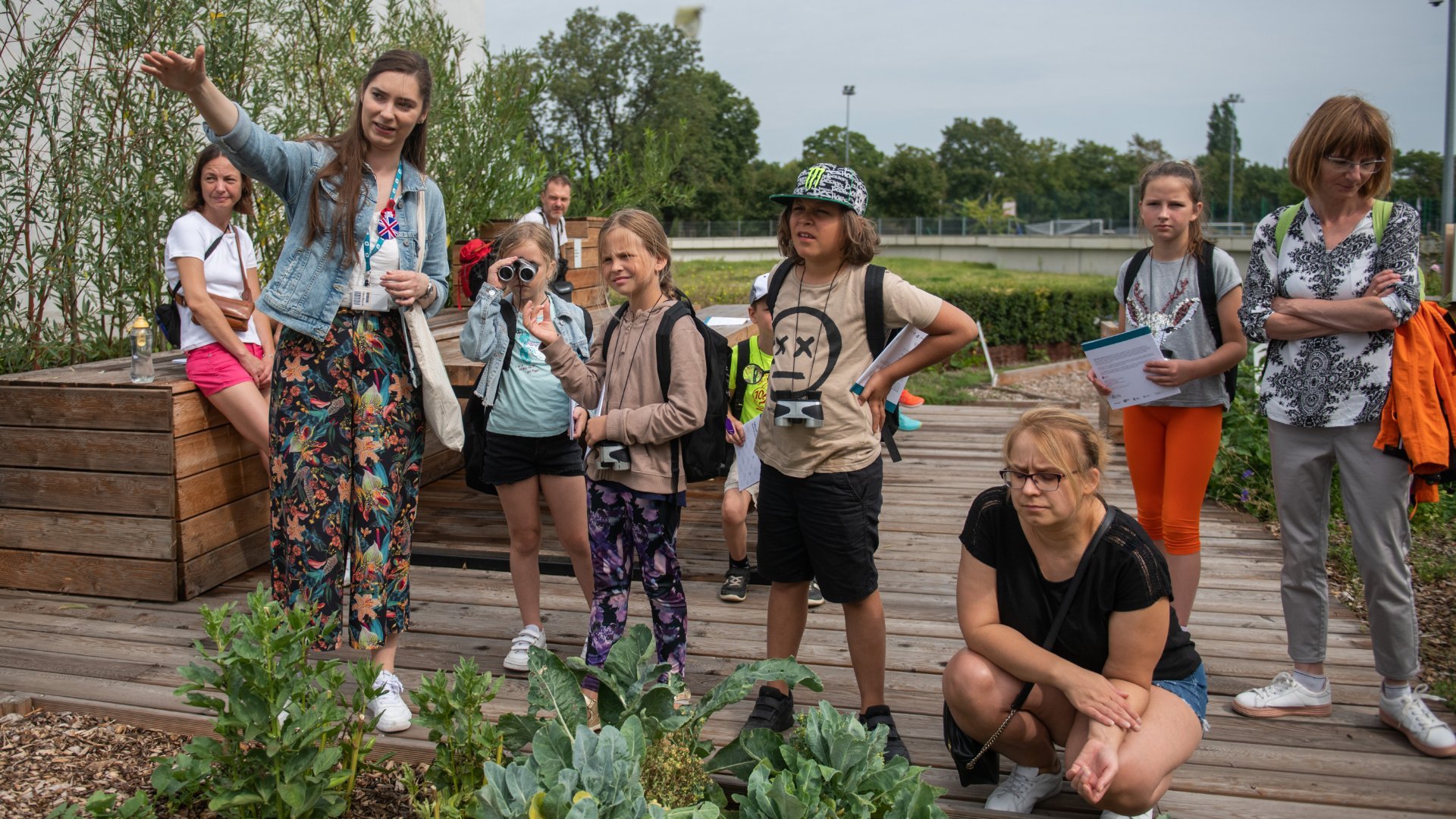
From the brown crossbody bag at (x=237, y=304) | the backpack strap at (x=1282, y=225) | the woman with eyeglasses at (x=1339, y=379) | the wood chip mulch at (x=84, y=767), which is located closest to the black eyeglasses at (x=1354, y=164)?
the woman with eyeglasses at (x=1339, y=379)

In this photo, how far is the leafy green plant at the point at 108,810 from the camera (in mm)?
2291

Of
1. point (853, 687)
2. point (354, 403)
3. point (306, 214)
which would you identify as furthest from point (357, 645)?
point (853, 687)

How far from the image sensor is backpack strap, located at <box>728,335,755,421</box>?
462 cm

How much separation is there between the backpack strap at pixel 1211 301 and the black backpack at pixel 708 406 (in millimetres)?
1572

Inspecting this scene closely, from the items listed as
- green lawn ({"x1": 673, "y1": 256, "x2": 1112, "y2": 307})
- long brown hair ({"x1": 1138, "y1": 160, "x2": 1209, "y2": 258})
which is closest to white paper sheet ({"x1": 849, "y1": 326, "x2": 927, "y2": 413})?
long brown hair ({"x1": 1138, "y1": 160, "x2": 1209, "y2": 258})

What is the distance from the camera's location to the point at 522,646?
12.3 ft

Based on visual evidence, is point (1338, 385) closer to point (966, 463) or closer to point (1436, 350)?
point (1436, 350)

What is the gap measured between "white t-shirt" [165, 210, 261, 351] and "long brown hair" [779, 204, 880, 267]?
2492 millimetres

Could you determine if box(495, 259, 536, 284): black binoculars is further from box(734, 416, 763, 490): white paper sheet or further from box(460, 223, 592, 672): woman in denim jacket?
box(734, 416, 763, 490): white paper sheet

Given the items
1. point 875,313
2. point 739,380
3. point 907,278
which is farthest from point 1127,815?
point 907,278

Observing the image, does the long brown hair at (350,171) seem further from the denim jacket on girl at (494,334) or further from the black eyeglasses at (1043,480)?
the black eyeglasses at (1043,480)

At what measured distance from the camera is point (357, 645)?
3113mm

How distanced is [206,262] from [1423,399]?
4255 mm

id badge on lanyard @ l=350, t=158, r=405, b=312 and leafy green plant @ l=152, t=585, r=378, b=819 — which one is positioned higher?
id badge on lanyard @ l=350, t=158, r=405, b=312
